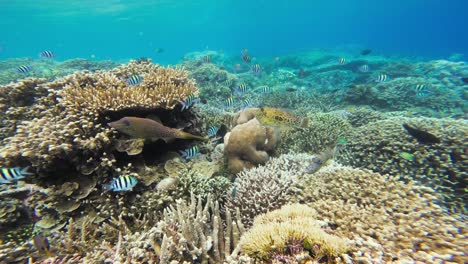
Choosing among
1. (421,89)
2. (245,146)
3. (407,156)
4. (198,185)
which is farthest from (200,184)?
(421,89)

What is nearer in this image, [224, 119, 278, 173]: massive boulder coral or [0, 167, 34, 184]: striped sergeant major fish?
[0, 167, 34, 184]: striped sergeant major fish

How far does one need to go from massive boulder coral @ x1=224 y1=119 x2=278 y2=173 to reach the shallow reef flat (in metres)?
Result: 0.03

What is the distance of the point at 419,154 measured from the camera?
18.0ft

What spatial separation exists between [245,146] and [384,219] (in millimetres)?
2849

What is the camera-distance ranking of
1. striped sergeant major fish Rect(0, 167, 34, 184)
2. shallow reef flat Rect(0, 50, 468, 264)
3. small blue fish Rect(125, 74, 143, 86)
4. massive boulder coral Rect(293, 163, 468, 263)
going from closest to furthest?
1. massive boulder coral Rect(293, 163, 468, 263)
2. shallow reef flat Rect(0, 50, 468, 264)
3. striped sergeant major fish Rect(0, 167, 34, 184)
4. small blue fish Rect(125, 74, 143, 86)

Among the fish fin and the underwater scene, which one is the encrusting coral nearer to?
the underwater scene

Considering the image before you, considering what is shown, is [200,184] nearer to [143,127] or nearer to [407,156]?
[143,127]

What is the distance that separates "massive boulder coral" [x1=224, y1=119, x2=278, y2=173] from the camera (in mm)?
5215

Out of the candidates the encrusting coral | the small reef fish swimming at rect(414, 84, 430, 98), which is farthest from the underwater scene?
the small reef fish swimming at rect(414, 84, 430, 98)

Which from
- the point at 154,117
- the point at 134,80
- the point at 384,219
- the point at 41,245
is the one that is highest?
the point at 134,80

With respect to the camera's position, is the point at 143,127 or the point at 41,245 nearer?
the point at 41,245

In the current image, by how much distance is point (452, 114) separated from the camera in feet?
41.2

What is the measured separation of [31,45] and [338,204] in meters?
213

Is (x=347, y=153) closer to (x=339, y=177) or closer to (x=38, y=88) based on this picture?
(x=339, y=177)
